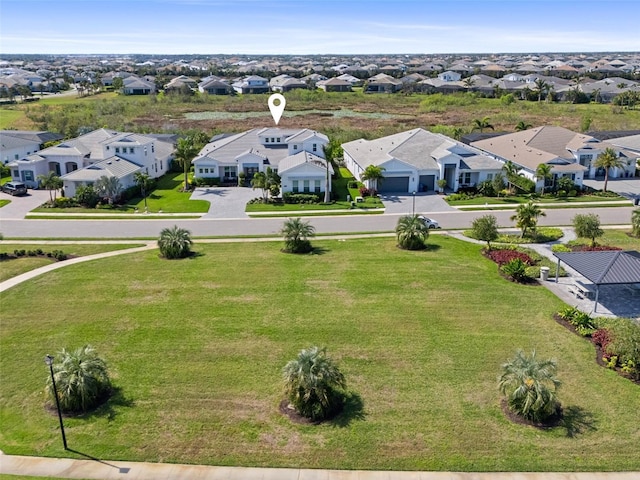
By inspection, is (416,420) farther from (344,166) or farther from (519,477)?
(344,166)

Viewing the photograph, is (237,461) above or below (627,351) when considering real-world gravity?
below

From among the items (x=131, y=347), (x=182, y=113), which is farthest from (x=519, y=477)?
(x=182, y=113)

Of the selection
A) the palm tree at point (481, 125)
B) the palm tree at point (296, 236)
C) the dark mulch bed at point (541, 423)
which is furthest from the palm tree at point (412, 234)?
the palm tree at point (481, 125)

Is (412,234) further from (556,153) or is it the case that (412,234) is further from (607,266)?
(556,153)

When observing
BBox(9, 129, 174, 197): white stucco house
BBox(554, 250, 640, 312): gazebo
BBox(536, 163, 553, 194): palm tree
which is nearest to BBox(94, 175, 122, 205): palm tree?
BBox(9, 129, 174, 197): white stucco house

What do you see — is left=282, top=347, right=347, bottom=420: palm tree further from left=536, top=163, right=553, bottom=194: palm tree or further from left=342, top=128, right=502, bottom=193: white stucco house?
left=536, top=163, right=553, bottom=194: palm tree

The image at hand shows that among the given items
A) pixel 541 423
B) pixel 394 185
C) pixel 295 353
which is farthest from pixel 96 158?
pixel 541 423
